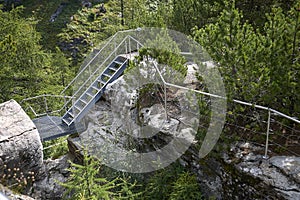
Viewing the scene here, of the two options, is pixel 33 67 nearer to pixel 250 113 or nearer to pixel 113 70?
pixel 113 70

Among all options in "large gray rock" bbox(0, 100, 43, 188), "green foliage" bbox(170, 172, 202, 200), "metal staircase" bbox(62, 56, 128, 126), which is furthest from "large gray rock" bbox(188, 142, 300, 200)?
"large gray rock" bbox(0, 100, 43, 188)

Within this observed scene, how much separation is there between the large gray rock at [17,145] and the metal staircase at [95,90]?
1175mm

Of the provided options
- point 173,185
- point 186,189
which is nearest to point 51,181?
point 173,185

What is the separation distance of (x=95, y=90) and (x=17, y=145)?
2.54 meters

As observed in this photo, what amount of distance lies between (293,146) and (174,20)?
19.5 feet

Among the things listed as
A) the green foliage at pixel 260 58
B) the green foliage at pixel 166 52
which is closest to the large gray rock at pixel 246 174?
the green foliage at pixel 260 58

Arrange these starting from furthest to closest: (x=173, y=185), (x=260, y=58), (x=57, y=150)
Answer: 1. (x=57, y=150)
2. (x=173, y=185)
3. (x=260, y=58)

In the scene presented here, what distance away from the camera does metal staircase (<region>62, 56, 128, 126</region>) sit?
796cm

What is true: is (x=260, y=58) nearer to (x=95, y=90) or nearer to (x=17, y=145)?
(x=95, y=90)

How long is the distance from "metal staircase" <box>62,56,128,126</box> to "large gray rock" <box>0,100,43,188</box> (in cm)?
117

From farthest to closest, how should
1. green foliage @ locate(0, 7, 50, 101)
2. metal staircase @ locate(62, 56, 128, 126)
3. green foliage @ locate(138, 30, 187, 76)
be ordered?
1. green foliage @ locate(0, 7, 50, 101)
2. metal staircase @ locate(62, 56, 128, 126)
3. green foliage @ locate(138, 30, 187, 76)

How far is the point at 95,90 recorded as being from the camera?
27.4ft

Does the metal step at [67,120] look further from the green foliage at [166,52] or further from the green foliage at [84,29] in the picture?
the green foliage at [84,29]

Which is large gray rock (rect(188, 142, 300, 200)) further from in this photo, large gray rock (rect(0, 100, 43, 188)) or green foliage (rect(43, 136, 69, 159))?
green foliage (rect(43, 136, 69, 159))
